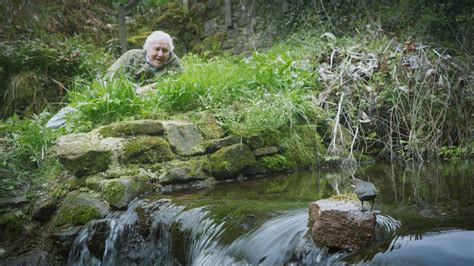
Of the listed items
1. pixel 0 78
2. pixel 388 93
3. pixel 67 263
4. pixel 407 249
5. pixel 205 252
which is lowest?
pixel 67 263

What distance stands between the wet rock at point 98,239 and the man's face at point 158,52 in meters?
3.10

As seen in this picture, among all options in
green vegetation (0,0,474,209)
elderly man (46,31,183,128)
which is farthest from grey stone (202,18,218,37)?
elderly man (46,31,183,128)

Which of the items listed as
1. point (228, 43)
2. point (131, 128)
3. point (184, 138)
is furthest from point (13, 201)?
point (228, 43)

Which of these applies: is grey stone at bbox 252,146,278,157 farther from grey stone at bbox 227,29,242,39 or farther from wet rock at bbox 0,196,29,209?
grey stone at bbox 227,29,242,39

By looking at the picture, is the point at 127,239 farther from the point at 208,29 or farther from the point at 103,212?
the point at 208,29

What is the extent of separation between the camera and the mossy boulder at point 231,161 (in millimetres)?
5066

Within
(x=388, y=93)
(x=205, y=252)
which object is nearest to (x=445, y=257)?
(x=205, y=252)

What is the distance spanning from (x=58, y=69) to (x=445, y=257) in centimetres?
768

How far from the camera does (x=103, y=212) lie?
4117mm

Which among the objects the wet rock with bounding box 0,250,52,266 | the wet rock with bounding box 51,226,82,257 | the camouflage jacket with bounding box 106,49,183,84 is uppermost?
the camouflage jacket with bounding box 106,49,183,84

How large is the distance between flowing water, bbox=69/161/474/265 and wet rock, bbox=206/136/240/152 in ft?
1.57

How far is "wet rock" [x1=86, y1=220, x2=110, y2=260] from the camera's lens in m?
3.89

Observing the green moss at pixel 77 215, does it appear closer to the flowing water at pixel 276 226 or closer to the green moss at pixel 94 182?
the flowing water at pixel 276 226

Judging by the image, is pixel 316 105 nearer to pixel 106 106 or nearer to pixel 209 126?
pixel 209 126
